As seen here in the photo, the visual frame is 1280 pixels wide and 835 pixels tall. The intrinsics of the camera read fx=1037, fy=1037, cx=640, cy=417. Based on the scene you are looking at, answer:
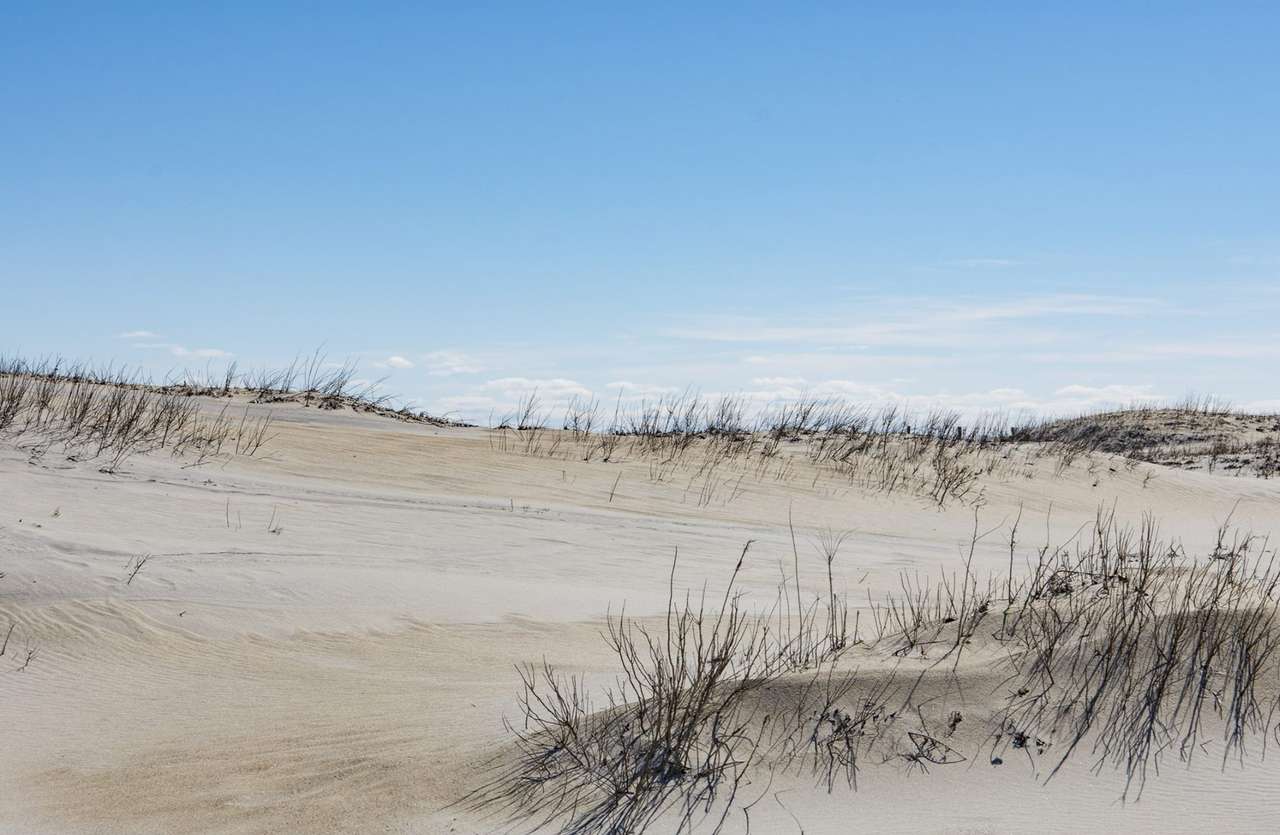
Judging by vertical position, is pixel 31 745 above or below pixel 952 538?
below

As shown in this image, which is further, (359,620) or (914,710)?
(359,620)

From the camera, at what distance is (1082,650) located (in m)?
5.13

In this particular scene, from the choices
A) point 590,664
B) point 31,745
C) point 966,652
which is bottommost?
point 31,745

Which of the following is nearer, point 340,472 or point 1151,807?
point 1151,807

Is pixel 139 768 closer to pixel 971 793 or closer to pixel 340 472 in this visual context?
pixel 971 793

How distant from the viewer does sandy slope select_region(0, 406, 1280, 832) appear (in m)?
4.35

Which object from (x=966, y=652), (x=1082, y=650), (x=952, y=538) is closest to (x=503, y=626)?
(x=966, y=652)

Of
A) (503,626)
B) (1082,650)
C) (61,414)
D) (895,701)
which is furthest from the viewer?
(61,414)

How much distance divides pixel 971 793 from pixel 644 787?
4.47 ft

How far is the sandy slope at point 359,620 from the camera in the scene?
4348 millimetres

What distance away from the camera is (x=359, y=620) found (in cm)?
752

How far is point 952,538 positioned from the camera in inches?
530

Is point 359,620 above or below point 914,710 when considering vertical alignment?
below

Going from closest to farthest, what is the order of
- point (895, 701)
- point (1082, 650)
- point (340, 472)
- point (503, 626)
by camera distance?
point (895, 701) < point (1082, 650) < point (503, 626) < point (340, 472)
